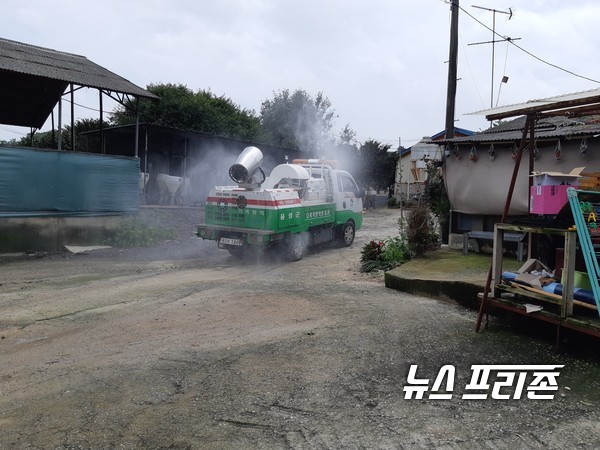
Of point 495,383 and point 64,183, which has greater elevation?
point 64,183

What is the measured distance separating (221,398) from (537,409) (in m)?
2.43

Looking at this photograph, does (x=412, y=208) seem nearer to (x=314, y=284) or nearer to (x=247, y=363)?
(x=314, y=284)

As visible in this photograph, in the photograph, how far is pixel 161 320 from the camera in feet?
19.7

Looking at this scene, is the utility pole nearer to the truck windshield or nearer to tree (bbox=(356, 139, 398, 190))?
the truck windshield

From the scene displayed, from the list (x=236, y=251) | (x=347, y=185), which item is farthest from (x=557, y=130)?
(x=236, y=251)

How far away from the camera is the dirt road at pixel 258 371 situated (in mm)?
3215

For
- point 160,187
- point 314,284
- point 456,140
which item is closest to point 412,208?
point 456,140

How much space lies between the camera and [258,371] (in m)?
4.27

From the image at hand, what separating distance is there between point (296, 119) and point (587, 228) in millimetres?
35341

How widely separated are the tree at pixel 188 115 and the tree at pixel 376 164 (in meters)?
8.14

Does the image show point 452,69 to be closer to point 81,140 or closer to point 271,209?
point 271,209

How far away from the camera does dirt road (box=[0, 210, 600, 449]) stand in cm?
321

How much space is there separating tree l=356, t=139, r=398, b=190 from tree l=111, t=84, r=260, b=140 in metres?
8.14

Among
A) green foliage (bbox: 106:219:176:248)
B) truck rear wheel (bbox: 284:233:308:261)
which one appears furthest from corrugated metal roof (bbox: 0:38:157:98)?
truck rear wheel (bbox: 284:233:308:261)
